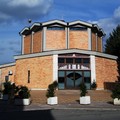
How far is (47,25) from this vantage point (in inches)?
1949

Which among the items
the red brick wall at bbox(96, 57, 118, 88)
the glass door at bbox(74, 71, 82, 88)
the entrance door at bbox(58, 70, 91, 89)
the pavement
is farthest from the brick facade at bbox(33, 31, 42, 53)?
the pavement

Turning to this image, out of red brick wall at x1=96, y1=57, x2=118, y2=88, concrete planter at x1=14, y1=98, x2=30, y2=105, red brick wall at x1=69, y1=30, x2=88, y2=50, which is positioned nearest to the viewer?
concrete planter at x1=14, y1=98, x2=30, y2=105

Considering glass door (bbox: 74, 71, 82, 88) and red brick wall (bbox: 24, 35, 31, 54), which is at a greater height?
red brick wall (bbox: 24, 35, 31, 54)

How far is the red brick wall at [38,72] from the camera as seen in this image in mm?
41438

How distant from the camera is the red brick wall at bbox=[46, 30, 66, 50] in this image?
49.8 metres

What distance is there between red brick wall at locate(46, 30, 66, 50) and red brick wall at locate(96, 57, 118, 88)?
8710 mm

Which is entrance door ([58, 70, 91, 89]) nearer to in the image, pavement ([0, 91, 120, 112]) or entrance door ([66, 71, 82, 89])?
entrance door ([66, 71, 82, 89])

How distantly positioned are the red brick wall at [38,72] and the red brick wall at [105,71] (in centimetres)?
593

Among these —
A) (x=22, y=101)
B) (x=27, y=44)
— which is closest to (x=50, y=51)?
(x=27, y=44)

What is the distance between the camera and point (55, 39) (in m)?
50.0

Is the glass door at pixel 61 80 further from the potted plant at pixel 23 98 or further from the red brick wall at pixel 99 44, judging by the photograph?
the potted plant at pixel 23 98

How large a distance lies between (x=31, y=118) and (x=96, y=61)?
2826 centimetres

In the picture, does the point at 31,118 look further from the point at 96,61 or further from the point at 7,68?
the point at 7,68

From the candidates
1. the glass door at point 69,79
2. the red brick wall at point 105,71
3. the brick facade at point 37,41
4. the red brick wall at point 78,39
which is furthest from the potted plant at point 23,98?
the red brick wall at point 78,39
